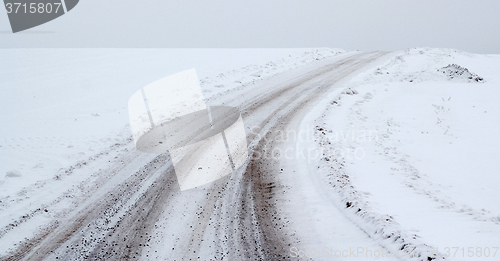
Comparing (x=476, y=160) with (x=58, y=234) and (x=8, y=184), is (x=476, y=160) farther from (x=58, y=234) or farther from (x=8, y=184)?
(x=8, y=184)

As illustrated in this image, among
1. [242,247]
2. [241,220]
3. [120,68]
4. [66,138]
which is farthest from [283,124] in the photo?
[120,68]

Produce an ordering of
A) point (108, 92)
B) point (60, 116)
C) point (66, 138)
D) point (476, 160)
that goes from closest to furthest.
A: 1. point (476, 160)
2. point (66, 138)
3. point (60, 116)
4. point (108, 92)

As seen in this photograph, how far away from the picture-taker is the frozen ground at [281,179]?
6.19 meters

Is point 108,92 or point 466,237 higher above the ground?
point 108,92

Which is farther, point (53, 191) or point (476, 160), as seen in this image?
point (476, 160)

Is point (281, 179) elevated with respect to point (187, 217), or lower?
lower

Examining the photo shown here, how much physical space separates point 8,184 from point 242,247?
6.90m

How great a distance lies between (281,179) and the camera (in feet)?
28.3

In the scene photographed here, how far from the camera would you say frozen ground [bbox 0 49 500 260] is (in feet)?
20.3

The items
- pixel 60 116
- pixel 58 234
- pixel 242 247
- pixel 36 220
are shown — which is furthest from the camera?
pixel 60 116

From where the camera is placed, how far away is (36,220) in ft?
23.8

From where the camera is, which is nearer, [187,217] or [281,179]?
[187,217]

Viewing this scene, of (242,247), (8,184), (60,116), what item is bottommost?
(242,247)

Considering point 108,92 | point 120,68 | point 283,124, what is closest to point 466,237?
point 283,124
